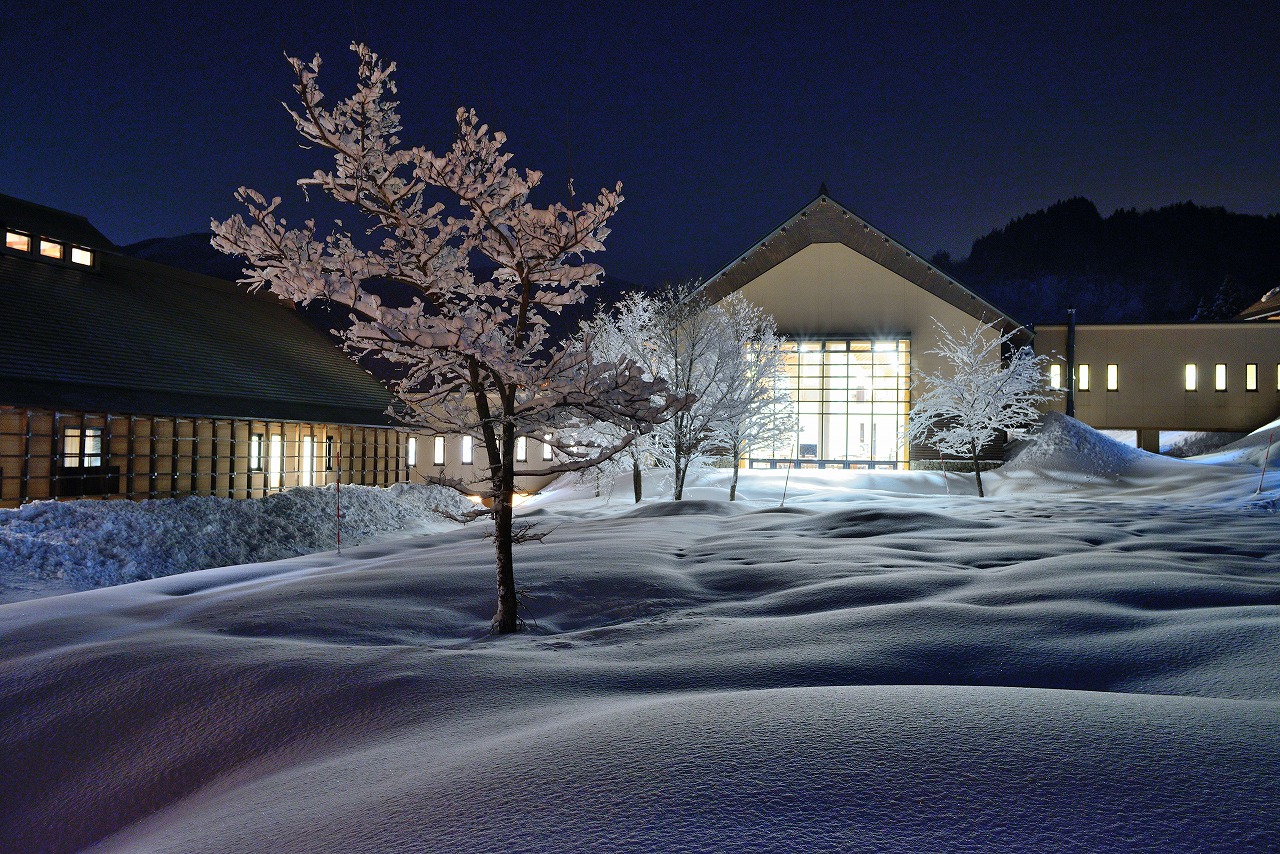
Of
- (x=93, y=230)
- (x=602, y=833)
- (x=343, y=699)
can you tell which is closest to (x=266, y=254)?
(x=343, y=699)

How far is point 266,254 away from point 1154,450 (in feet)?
139

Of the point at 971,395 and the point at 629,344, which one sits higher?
the point at 629,344

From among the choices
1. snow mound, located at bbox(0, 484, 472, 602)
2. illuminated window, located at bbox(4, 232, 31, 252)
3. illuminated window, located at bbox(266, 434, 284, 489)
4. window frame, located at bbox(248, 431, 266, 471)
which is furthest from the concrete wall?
illuminated window, located at bbox(4, 232, 31, 252)

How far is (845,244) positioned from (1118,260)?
383ft

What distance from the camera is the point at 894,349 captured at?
30.5 m

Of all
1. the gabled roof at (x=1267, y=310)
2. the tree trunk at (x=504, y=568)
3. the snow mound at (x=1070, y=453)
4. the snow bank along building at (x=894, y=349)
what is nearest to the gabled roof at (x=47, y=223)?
the snow bank along building at (x=894, y=349)

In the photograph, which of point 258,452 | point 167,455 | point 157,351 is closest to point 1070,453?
point 258,452

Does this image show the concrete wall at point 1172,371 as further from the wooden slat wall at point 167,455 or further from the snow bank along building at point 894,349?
the wooden slat wall at point 167,455

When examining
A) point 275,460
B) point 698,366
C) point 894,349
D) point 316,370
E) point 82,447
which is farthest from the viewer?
point 894,349

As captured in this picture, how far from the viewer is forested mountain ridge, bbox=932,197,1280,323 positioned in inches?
4326

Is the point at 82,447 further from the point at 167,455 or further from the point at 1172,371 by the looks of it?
the point at 1172,371

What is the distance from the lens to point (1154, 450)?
36.7 m

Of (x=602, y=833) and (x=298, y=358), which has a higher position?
(x=298, y=358)

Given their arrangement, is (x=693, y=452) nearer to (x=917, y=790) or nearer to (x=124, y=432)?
(x=124, y=432)
